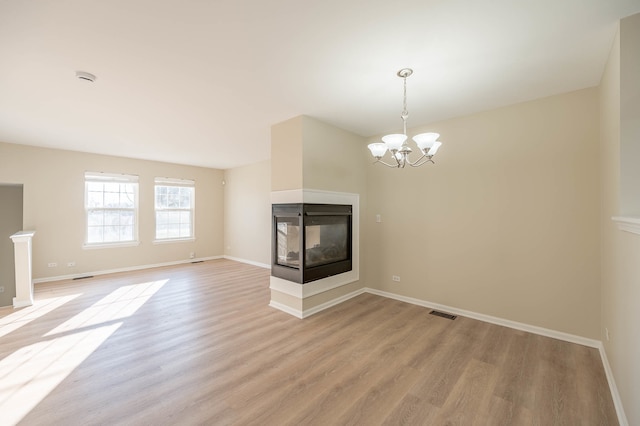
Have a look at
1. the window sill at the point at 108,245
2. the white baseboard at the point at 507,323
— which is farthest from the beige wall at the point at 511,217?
the window sill at the point at 108,245

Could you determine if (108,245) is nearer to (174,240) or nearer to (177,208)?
(174,240)

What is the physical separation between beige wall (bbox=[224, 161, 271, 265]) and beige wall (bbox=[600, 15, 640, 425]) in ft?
18.3

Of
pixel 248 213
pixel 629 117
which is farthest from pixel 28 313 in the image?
pixel 629 117

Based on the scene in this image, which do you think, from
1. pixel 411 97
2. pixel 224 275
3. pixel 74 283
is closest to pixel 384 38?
pixel 411 97

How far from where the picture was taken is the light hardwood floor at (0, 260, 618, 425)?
1.78 meters

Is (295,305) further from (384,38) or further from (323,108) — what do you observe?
(384,38)

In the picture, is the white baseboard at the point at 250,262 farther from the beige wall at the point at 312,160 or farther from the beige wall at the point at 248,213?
the beige wall at the point at 312,160

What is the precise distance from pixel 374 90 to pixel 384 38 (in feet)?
2.74

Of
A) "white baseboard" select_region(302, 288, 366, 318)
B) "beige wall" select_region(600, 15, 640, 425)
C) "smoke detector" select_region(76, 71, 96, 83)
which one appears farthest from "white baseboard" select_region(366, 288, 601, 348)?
"smoke detector" select_region(76, 71, 96, 83)

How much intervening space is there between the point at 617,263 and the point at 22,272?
692 cm

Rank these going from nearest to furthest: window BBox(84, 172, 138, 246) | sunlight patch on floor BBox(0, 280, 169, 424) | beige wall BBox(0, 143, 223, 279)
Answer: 1. sunlight patch on floor BBox(0, 280, 169, 424)
2. beige wall BBox(0, 143, 223, 279)
3. window BBox(84, 172, 138, 246)

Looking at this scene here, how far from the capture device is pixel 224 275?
5.67 metres

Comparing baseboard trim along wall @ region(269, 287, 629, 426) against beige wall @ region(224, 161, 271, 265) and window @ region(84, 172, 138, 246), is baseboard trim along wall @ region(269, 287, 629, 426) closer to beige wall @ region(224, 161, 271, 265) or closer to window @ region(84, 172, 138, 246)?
beige wall @ region(224, 161, 271, 265)

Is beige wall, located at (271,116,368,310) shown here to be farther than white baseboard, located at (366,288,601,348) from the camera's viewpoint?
Yes
